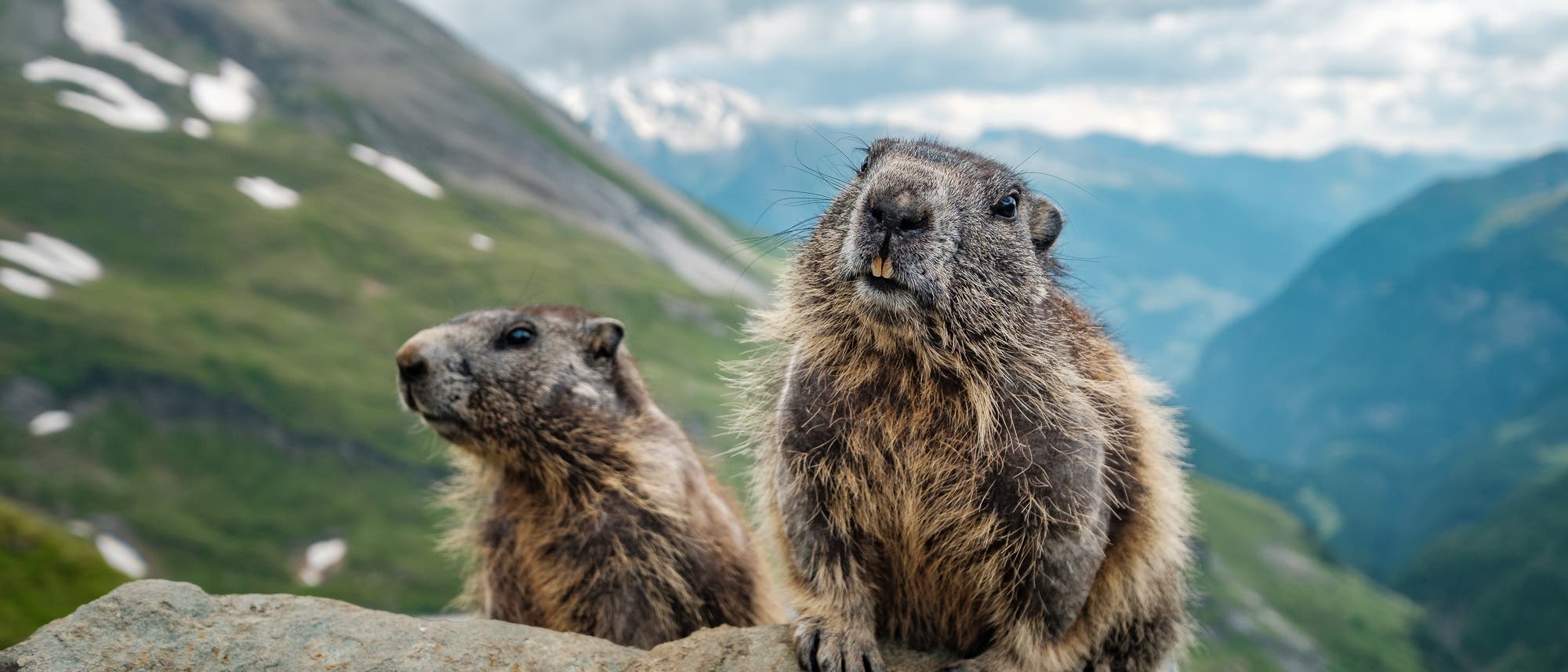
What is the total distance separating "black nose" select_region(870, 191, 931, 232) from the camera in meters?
6.16

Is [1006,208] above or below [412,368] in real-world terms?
above

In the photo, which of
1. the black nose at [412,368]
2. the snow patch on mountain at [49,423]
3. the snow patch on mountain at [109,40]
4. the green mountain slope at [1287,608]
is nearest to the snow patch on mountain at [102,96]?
the snow patch on mountain at [109,40]

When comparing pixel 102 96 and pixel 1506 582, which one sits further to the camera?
pixel 1506 582

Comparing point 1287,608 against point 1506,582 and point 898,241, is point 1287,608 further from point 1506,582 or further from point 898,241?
point 898,241

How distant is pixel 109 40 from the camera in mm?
166875

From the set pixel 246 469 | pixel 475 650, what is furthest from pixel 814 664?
pixel 246 469

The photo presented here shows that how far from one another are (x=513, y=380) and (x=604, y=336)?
1.01m

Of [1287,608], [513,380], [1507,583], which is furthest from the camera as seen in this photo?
[1507,583]

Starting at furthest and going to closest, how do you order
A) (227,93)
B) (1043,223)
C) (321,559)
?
1. (227,93)
2. (321,559)
3. (1043,223)

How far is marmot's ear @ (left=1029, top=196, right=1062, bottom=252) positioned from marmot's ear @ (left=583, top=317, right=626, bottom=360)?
14.7 ft

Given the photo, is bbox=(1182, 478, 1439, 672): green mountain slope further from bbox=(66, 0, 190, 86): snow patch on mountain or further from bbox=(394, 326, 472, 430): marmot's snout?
bbox=(66, 0, 190, 86): snow patch on mountain

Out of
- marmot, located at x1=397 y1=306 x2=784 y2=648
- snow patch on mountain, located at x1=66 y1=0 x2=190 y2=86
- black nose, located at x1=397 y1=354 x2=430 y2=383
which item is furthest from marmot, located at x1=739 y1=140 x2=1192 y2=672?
snow patch on mountain, located at x1=66 y1=0 x2=190 y2=86

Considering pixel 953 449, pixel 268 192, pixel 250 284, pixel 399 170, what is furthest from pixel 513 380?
pixel 399 170

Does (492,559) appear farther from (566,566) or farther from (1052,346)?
(1052,346)
